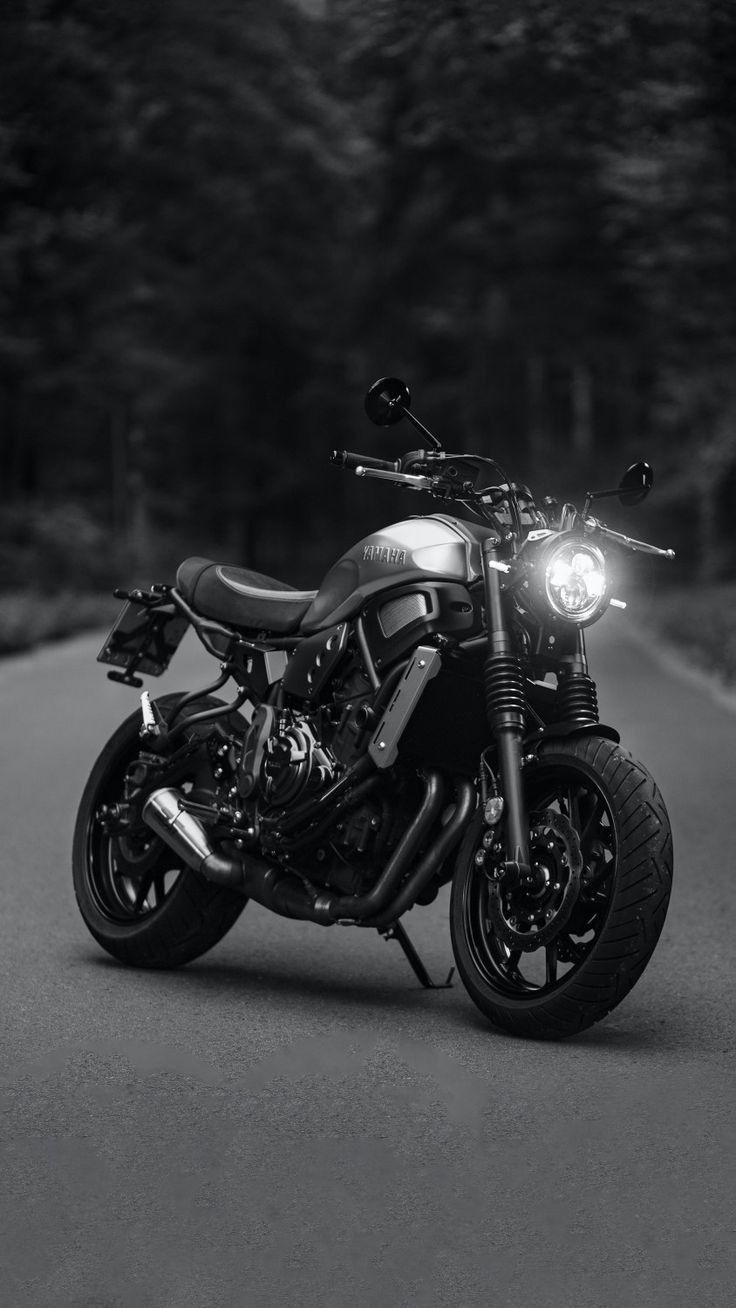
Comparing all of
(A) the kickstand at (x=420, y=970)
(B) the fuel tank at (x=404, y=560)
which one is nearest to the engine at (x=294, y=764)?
(B) the fuel tank at (x=404, y=560)

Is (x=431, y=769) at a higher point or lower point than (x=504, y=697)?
lower

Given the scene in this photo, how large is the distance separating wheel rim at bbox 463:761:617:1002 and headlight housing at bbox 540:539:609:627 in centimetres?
41

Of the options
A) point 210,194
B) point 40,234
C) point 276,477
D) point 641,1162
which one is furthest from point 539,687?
point 276,477

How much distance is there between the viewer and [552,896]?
17.3ft

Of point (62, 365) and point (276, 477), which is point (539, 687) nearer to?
point (62, 365)

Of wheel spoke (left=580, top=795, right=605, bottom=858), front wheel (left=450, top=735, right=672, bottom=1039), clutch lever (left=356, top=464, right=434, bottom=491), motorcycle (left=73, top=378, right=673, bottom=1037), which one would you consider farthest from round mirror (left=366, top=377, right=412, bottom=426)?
wheel spoke (left=580, top=795, right=605, bottom=858)

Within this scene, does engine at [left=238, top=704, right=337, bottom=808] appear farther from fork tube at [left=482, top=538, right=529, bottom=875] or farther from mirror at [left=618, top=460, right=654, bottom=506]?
mirror at [left=618, top=460, right=654, bottom=506]

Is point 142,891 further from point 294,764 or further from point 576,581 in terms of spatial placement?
point 576,581

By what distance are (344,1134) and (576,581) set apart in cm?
165

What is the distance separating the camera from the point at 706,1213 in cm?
400

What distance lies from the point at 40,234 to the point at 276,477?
110 feet

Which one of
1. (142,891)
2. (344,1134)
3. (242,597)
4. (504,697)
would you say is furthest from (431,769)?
(344,1134)

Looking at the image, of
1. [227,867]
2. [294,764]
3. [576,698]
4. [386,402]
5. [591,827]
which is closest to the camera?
[591,827]

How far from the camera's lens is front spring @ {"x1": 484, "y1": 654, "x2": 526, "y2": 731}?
538cm
